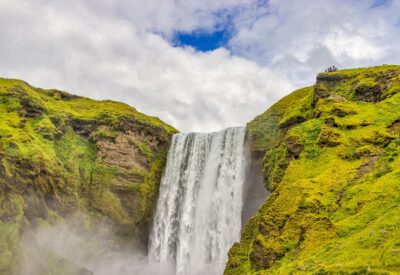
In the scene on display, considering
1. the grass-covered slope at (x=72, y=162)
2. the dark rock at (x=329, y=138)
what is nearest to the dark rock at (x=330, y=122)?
the dark rock at (x=329, y=138)

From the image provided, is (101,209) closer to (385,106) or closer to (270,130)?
(270,130)

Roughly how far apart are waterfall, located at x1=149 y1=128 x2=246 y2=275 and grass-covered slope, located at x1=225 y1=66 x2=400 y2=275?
53.0ft

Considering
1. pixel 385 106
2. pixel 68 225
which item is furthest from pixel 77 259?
pixel 385 106

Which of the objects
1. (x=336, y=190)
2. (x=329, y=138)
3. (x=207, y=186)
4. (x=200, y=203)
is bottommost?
(x=200, y=203)

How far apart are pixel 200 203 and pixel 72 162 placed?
21003mm

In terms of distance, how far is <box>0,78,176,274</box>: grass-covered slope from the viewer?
50.5m

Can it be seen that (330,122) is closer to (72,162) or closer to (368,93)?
(368,93)

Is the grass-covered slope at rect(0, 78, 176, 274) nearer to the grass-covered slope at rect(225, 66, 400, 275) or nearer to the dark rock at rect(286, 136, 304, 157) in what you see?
the grass-covered slope at rect(225, 66, 400, 275)

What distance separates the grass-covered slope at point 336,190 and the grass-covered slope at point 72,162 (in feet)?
98.4

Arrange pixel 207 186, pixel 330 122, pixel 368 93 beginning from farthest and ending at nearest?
pixel 207 186
pixel 368 93
pixel 330 122

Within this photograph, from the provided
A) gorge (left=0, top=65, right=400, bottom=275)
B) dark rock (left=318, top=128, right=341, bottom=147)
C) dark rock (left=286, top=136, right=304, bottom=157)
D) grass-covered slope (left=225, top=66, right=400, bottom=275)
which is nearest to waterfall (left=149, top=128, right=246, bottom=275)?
gorge (left=0, top=65, right=400, bottom=275)

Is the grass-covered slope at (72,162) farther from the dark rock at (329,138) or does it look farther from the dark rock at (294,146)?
the dark rock at (329,138)

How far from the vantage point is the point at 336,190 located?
2736 cm

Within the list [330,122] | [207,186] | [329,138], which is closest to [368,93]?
[330,122]
